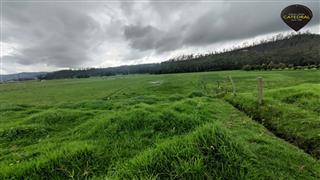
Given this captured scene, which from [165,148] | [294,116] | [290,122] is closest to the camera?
[165,148]

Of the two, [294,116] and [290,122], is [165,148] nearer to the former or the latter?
[290,122]

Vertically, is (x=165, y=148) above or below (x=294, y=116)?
above

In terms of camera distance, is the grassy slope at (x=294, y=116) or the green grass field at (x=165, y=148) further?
the grassy slope at (x=294, y=116)

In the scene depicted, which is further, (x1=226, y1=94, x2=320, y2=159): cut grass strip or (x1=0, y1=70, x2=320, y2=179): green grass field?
(x1=226, y1=94, x2=320, y2=159): cut grass strip

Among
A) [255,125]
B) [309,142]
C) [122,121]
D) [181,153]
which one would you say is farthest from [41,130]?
[309,142]

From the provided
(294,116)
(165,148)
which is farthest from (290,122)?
(165,148)

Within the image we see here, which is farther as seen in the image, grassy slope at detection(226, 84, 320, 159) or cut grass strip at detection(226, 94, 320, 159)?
grassy slope at detection(226, 84, 320, 159)

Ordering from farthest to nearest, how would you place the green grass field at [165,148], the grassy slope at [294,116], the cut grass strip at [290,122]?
Result: 1. the grassy slope at [294,116]
2. the cut grass strip at [290,122]
3. the green grass field at [165,148]

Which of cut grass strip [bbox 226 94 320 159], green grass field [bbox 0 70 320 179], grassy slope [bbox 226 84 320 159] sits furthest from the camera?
grassy slope [bbox 226 84 320 159]

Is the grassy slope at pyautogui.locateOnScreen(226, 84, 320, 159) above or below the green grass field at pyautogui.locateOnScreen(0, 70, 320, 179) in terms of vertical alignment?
below

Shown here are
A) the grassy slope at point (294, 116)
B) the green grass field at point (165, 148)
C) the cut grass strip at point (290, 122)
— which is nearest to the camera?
the green grass field at point (165, 148)

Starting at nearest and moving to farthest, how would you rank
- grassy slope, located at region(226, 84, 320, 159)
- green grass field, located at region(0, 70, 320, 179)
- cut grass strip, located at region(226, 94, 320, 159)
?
green grass field, located at region(0, 70, 320, 179), cut grass strip, located at region(226, 94, 320, 159), grassy slope, located at region(226, 84, 320, 159)

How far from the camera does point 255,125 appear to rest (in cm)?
996

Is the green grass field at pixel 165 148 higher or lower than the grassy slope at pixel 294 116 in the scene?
higher
